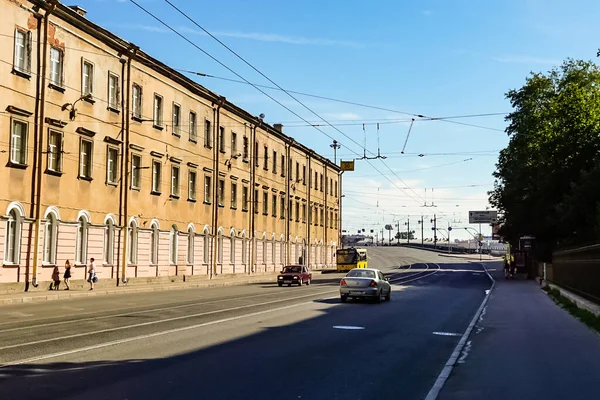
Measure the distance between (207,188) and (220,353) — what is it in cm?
3717

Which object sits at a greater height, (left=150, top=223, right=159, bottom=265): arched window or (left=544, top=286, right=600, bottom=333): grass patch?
(left=150, top=223, right=159, bottom=265): arched window

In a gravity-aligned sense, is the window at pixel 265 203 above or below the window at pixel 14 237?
above

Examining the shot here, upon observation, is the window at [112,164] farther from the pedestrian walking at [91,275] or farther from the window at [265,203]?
the window at [265,203]

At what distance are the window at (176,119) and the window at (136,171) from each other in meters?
4.91

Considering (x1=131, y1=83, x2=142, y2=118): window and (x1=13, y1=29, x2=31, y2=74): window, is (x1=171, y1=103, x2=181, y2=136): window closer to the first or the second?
(x1=131, y1=83, x2=142, y2=118): window

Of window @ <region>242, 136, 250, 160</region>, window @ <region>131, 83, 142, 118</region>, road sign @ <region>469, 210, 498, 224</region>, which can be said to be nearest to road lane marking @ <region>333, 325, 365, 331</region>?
window @ <region>131, 83, 142, 118</region>

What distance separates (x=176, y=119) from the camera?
4312 centimetres

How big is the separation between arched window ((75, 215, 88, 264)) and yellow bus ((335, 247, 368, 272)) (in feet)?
125

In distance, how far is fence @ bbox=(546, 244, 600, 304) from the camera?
20.0 m

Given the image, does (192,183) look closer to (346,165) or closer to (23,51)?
(346,165)

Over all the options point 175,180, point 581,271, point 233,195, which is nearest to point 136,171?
point 175,180

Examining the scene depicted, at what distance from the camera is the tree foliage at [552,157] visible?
129ft

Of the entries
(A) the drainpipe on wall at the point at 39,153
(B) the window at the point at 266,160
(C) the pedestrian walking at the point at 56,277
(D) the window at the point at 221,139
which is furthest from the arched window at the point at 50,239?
(B) the window at the point at 266,160

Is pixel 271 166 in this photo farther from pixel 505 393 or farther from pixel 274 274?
pixel 505 393
